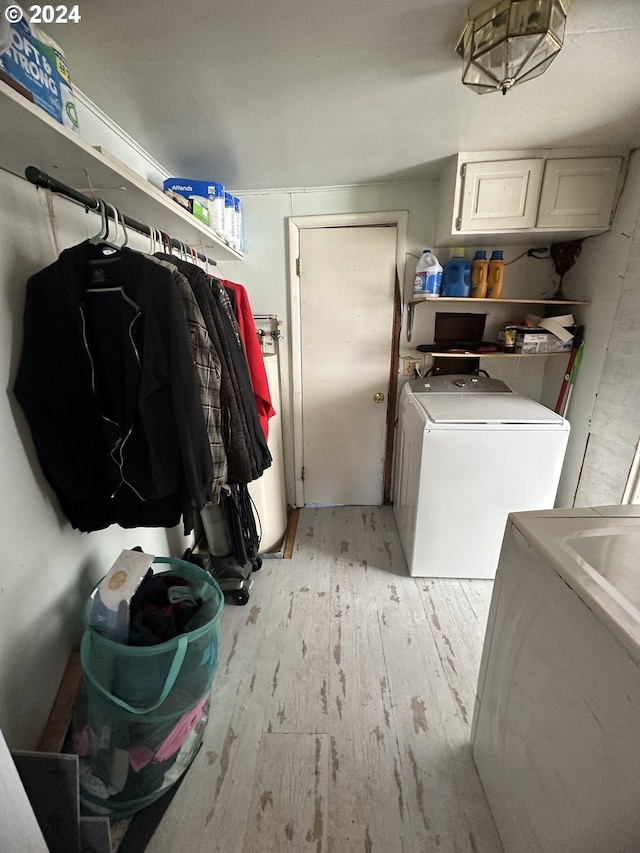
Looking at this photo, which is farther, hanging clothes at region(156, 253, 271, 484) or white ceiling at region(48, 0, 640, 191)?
hanging clothes at region(156, 253, 271, 484)

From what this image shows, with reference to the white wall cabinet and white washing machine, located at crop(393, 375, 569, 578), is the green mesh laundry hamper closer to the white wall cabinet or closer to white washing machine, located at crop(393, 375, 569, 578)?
white washing machine, located at crop(393, 375, 569, 578)

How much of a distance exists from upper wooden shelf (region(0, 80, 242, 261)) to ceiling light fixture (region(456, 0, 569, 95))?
3.46ft

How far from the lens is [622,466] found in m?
1.68

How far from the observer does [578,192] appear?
1678 millimetres

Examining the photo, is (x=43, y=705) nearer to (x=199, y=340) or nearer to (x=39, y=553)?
(x=39, y=553)

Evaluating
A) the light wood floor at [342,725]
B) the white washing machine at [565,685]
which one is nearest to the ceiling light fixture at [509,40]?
the white washing machine at [565,685]

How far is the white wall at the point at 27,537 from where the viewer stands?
2.93 feet

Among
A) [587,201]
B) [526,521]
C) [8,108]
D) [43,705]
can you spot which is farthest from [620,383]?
[43,705]

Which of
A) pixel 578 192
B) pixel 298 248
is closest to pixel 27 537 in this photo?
pixel 298 248

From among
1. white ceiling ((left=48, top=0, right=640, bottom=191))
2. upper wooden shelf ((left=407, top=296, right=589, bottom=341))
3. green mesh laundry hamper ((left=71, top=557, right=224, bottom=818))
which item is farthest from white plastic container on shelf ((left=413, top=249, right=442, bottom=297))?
green mesh laundry hamper ((left=71, top=557, right=224, bottom=818))

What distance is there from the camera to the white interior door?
219cm

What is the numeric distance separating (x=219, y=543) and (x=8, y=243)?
154 centimetres

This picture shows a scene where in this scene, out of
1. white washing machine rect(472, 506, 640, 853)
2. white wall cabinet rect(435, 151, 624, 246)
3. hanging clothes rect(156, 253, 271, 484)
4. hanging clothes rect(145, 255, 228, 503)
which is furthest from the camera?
white wall cabinet rect(435, 151, 624, 246)

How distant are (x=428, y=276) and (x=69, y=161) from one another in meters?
1.73
